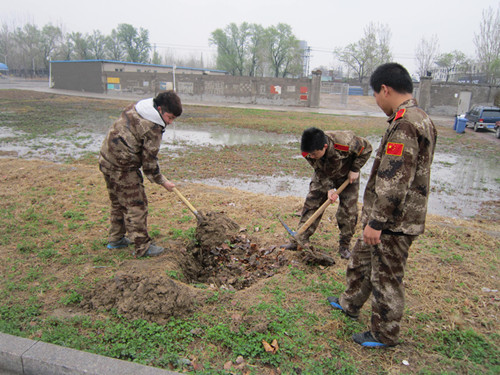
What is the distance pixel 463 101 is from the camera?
29.9 metres

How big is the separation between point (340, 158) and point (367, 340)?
1.96 meters

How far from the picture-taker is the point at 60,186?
6418 millimetres

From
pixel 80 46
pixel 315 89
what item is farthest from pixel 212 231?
pixel 80 46

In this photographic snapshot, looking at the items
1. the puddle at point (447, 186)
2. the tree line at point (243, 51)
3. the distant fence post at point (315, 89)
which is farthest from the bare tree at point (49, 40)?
the puddle at point (447, 186)

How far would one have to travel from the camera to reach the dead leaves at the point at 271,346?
8.97 ft

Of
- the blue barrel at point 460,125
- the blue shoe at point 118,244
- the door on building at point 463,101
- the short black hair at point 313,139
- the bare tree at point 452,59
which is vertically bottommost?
the blue shoe at point 118,244

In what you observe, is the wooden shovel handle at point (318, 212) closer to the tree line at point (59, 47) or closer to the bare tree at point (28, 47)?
the tree line at point (59, 47)

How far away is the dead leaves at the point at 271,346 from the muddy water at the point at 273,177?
15.2 ft

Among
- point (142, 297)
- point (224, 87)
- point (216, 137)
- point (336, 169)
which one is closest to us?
point (142, 297)

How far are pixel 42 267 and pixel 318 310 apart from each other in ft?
9.71

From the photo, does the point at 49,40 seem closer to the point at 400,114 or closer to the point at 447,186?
the point at 447,186

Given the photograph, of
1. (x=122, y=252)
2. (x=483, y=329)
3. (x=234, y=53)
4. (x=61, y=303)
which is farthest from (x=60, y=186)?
(x=234, y=53)

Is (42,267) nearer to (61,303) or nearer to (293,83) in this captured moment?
(61,303)

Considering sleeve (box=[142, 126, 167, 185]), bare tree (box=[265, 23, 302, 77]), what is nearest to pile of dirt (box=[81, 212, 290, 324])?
sleeve (box=[142, 126, 167, 185])
